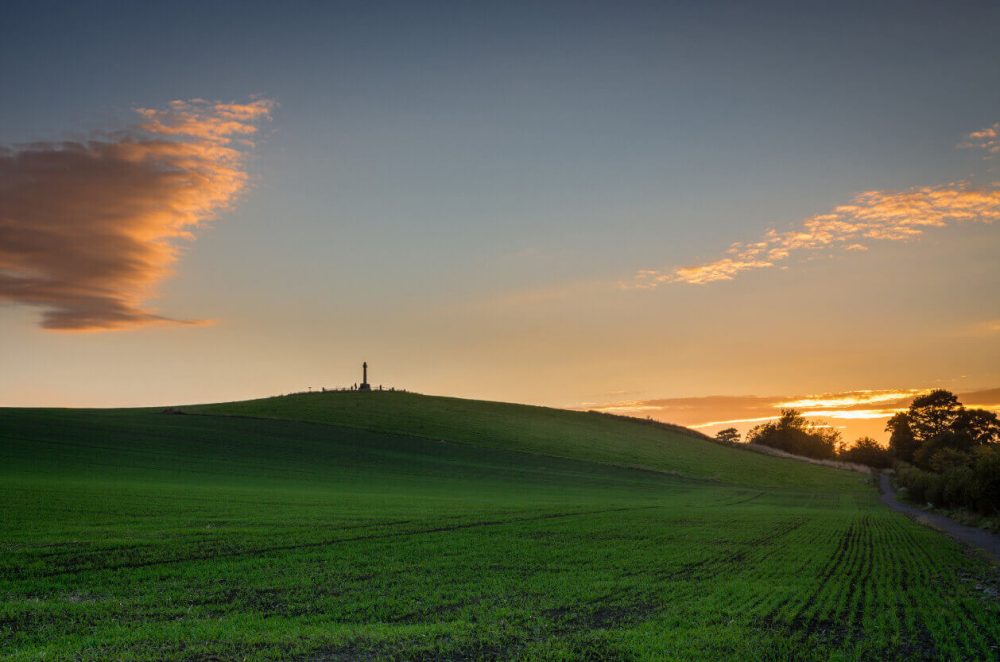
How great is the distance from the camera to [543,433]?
95.2 metres

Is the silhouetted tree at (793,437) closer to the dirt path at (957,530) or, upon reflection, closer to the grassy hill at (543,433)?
the grassy hill at (543,433)

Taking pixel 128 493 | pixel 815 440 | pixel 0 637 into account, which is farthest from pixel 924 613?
pixel 815 440

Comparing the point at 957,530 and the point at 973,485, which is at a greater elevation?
the point at 973,485

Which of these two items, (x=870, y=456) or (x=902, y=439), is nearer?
(x=902, y=439)

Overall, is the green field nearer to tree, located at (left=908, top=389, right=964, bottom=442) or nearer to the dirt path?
the dirt path

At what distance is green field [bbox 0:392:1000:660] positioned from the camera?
15180 millimetres

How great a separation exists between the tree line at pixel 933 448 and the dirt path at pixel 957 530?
5.75ft

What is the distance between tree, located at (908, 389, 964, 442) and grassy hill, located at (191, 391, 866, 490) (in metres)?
42.8

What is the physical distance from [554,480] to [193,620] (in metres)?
51.0

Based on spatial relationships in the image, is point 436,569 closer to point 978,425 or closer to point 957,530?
point 957,530

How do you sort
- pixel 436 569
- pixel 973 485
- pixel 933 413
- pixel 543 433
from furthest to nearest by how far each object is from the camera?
pixel 933 413, pixel 543 433, pixel 973 485, pixel 436 569

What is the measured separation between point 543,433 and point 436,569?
72583 mm

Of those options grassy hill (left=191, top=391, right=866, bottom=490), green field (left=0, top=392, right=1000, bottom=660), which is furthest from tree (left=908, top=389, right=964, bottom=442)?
green field (left=0, top=392, right=1000, bottom=660)

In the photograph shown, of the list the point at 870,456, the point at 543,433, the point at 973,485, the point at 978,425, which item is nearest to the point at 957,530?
the point at 973,485
